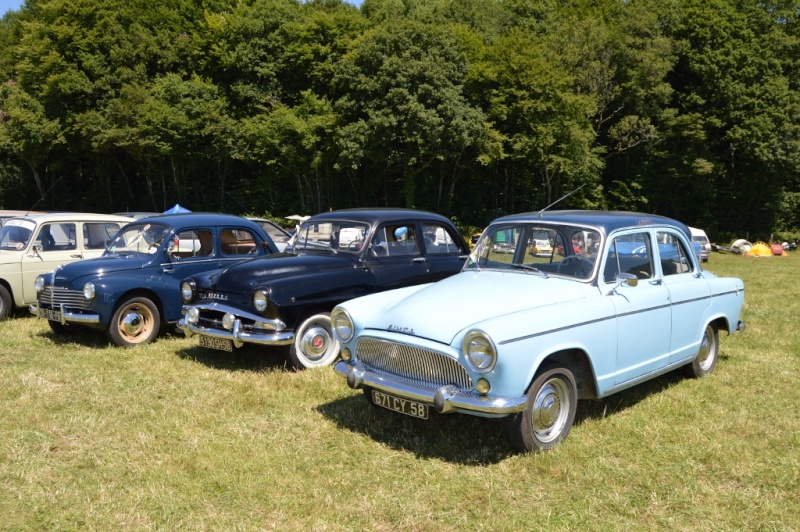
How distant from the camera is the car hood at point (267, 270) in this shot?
7266 millimetres

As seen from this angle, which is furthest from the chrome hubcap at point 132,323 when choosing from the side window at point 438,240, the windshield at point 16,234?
the side window at point 438,240

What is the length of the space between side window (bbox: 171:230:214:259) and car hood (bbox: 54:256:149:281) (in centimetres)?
45

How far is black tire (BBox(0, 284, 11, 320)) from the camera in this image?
10023 mm

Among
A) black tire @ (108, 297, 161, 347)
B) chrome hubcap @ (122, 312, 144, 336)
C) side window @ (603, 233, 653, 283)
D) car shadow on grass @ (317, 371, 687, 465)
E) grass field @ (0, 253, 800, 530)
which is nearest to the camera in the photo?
grass field @ (0, 253, 800, 530)

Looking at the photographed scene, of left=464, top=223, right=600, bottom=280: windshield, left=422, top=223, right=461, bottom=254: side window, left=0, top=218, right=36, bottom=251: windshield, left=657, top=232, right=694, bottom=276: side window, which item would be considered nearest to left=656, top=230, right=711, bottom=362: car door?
left=657, top=232, right=694, bottom=276: side window

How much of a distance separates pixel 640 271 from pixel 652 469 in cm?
190

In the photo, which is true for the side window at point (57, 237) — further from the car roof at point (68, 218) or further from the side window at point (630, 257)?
the side window at point (630, 257)

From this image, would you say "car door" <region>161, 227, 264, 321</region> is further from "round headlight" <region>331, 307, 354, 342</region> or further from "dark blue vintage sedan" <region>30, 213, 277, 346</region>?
"round headlight" <region>331, 307, 354, 342</region>

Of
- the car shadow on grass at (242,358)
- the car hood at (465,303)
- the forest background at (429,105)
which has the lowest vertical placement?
the car shadow on grass at (242,358)

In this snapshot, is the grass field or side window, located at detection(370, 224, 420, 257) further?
side window, located at detection(370, 224, 420, 257)

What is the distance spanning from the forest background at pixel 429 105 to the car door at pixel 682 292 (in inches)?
901

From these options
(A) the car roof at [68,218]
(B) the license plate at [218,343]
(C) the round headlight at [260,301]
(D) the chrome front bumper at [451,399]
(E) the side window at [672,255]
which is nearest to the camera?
(D) the chrome front bumper at [451,399]

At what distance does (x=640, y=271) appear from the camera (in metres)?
5.93

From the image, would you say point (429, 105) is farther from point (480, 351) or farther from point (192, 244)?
point (480, 351)
